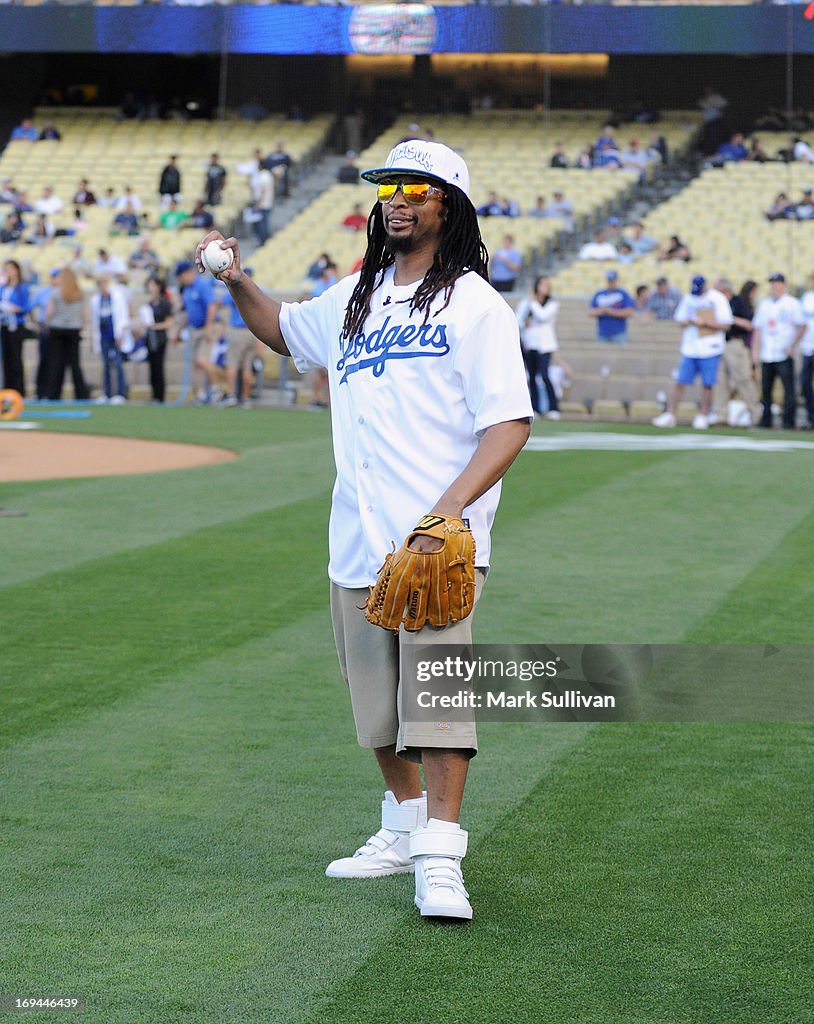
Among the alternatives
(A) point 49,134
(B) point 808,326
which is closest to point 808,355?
(B) point 808,326

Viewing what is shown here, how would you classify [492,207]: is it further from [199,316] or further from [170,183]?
[199,316]

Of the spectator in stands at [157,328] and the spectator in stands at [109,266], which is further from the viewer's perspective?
A: the spectator in stands at [109,266]

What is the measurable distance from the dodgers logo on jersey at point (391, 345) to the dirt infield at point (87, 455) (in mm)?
9272

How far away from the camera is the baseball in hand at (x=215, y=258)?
4125 mm

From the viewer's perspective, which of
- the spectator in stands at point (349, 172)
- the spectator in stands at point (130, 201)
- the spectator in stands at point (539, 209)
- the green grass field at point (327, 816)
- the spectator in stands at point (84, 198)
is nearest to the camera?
the green grass field at point (327, 816)

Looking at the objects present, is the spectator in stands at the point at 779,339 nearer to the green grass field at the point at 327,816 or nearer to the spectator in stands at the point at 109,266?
the green grass field at the point at 327,816

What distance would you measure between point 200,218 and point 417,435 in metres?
27.4

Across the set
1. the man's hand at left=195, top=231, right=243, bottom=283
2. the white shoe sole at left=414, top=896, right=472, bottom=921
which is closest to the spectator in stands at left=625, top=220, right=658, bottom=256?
the man's hand at left=195, top=231, right=243, bottom=283

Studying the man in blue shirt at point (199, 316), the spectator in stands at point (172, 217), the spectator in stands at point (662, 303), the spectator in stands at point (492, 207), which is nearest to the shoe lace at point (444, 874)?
the man in blue shirt at point (199, 316)

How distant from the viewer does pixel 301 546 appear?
952cm

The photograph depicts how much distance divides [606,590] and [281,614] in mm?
1775

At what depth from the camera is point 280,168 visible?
1288 inches

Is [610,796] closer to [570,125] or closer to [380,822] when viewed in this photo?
[380,822]

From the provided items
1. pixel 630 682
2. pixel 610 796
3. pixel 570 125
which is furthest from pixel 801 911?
pixel 570 125
